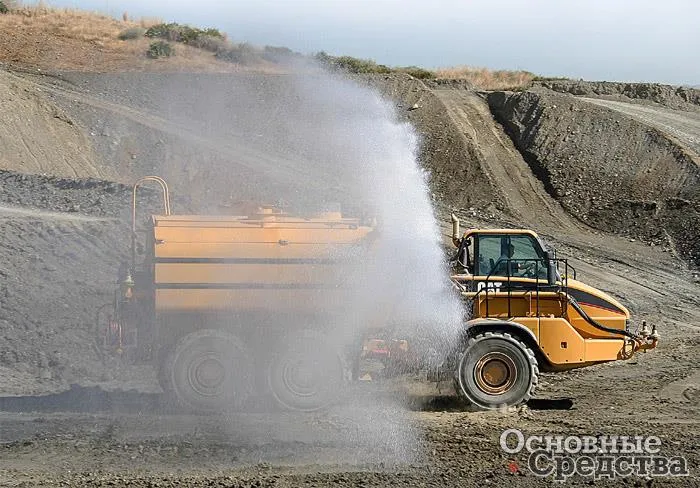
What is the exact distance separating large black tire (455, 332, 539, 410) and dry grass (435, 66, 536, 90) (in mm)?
41347

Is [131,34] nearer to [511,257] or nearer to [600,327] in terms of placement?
[511,257]

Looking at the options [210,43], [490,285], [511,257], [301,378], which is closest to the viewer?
[301,378]

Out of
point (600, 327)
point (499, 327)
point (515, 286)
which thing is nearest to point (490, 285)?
point (515, 286)

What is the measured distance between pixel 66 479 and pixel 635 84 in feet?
143

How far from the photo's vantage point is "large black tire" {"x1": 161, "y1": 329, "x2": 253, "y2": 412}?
12.5 meters

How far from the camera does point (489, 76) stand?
5594 cm

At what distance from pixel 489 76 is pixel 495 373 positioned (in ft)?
148

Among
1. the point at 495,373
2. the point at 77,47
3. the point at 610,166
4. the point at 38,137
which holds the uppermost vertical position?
the point at 77,47

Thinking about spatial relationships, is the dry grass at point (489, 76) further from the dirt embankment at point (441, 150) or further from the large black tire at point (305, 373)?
the large black tire at point (305, 373)

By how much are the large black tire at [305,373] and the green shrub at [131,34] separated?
144 feet

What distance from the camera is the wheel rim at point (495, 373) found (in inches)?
497

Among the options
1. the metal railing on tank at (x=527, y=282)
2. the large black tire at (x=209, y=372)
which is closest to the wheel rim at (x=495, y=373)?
the metal railing on tank at (x=527, y=282)

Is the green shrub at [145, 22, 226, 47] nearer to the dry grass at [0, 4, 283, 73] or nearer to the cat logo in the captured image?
the dry grass at [0, 4, 283, 73]

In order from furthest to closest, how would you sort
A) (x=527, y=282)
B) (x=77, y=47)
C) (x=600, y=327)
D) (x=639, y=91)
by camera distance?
(x=77, y=47) → (x=639, y=91) → (x=527, y=282) → (x=600, y=327)
